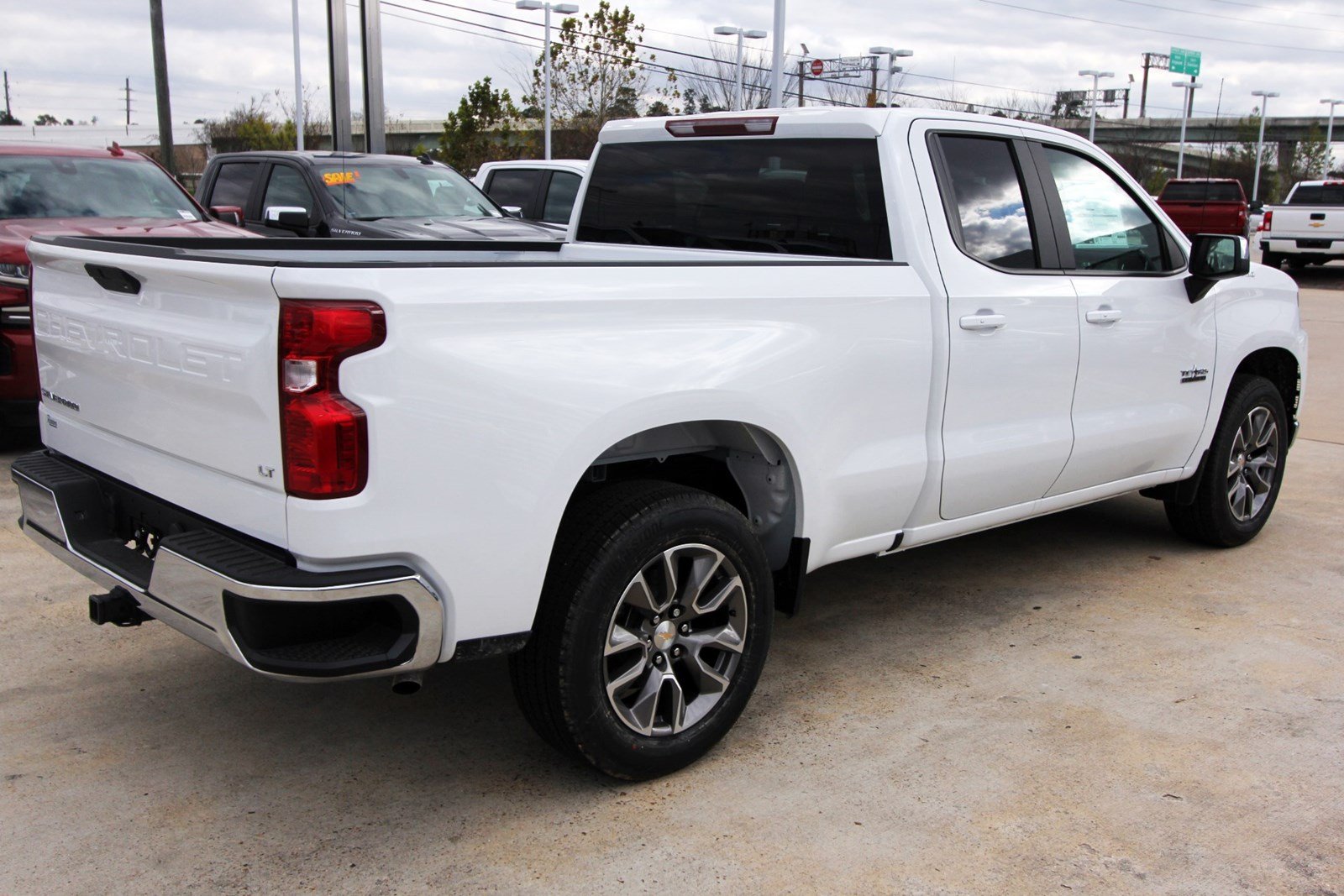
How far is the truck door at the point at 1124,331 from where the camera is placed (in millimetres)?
4621

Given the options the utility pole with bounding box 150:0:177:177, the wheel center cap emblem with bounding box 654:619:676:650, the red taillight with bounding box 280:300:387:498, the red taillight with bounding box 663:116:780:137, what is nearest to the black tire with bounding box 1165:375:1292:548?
the red taillight with bounding box 663:116:780:137

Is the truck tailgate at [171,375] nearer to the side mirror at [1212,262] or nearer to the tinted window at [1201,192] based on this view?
the side mirror at [1212,262]

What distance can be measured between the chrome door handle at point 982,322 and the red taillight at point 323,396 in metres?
2.13

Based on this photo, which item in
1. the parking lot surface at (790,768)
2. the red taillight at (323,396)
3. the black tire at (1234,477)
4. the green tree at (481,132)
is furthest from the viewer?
the green tree at (481,132)

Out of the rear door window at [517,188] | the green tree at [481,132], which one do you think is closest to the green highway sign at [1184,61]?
the green tree at [481,132]

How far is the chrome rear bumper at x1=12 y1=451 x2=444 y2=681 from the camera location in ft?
8.84

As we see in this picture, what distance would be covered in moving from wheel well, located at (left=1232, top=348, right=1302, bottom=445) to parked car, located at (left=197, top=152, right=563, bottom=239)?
5.76 meters

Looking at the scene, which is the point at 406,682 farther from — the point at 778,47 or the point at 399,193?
the point at 778,47

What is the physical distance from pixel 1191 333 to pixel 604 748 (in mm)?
3227

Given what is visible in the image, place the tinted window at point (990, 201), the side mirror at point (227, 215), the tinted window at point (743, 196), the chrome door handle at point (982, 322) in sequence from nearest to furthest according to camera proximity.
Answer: the chrome door handle at point (982, 322), the tinted window at point (743, 196), the tinted window at point (990, 201), the side mirror at point (227, 215)

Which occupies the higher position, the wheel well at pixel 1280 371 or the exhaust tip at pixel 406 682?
the wheel well at pixel 1280 371

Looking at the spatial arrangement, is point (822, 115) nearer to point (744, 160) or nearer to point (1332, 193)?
point (744, 160)

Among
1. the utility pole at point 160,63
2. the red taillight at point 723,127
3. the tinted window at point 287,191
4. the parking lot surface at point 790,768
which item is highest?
the utility pole at point 160,63

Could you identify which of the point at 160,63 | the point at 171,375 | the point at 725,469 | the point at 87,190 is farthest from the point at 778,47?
the point at 171,375
